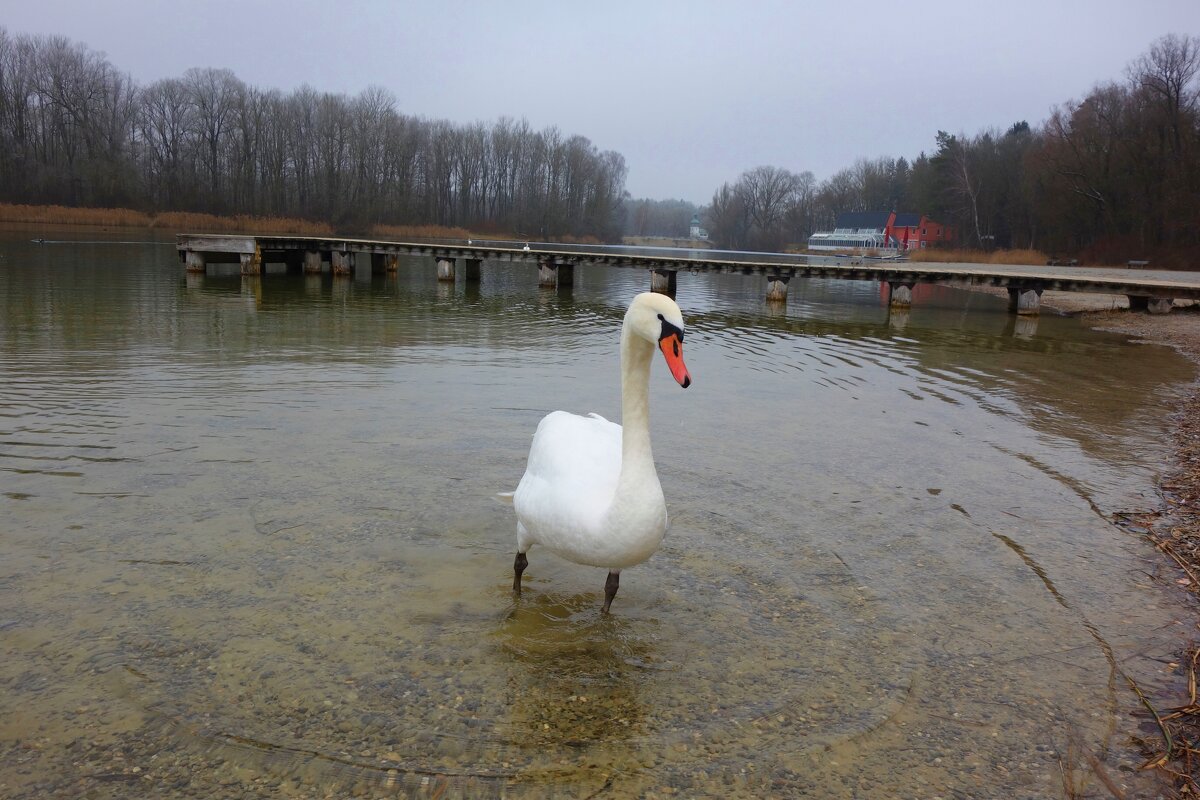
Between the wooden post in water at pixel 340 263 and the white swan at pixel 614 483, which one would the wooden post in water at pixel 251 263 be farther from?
the white swan at pixel 614 483

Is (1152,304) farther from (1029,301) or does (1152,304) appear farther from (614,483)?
(614,483)

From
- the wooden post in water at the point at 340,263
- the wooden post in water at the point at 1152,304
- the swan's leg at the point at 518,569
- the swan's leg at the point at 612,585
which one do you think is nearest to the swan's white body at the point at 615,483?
the swan's leg at the point at 518,569

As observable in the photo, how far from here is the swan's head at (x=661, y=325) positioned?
11.2 ft

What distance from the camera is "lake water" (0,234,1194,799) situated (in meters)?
3.07

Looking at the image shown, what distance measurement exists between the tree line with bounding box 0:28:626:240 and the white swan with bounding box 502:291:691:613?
7477 cm

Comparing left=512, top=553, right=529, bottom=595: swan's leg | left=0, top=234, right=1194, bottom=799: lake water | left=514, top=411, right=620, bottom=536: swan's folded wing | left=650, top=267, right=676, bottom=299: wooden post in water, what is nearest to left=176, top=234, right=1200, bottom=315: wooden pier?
left=650, top=267, right=676, bottom=299: wooden post in water

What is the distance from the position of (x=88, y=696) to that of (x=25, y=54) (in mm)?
88291

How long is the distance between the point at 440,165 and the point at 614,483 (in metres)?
93.5

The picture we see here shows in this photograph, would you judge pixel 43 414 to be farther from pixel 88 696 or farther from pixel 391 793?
pixel 391 793

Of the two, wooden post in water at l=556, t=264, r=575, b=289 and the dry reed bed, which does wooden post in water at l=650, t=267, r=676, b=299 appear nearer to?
wooden post in water at l=556, t=264, r=575, b=289

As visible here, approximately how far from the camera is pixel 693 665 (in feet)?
12.5

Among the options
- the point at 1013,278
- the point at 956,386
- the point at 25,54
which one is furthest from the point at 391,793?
the point at 25,54

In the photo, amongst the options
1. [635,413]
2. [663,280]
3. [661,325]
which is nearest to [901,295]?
[663,280]

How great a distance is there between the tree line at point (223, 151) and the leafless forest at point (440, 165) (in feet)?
0.51
